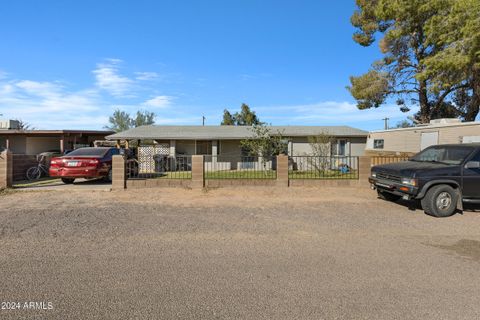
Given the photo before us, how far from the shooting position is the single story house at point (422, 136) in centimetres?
1216

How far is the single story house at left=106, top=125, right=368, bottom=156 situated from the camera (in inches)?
764

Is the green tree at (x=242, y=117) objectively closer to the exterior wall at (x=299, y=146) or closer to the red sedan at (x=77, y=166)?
the exterior wall at (x=299, y=146)

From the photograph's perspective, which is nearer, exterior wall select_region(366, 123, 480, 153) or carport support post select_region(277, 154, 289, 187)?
carport support post select_region(277, 154, 289, 187)

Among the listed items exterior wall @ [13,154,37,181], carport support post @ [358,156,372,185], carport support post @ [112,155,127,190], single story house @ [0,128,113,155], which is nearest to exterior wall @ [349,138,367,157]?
carport support post @ [358,156,372,185]

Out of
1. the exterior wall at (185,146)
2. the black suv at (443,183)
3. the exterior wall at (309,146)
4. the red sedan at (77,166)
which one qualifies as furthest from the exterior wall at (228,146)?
the black suv at (443,183)

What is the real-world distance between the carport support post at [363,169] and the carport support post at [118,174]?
8209 millimetres

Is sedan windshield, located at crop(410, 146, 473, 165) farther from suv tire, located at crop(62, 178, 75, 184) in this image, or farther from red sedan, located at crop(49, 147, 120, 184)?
suv tire, located at crop(62, 178, 75, 184)

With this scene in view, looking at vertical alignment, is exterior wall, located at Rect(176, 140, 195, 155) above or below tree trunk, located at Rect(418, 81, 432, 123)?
below

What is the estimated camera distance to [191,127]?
2248cm

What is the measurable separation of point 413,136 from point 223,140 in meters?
11.3

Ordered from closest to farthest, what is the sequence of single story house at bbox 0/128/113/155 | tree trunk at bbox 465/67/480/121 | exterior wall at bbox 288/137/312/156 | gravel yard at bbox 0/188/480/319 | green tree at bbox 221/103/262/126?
gravel yard at bbox 0/188/480/319, tree trunk at bbox 465/67/480/121, exterior wall at bbox 288/137/312/156, single story house at bbox 0/128/113/155, green tree at bbox 221/103/262/126

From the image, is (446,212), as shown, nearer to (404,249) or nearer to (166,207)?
(404,249)

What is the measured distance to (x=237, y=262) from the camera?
4.01 m

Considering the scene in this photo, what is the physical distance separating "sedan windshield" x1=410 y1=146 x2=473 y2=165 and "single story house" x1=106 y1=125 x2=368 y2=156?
1089cm
